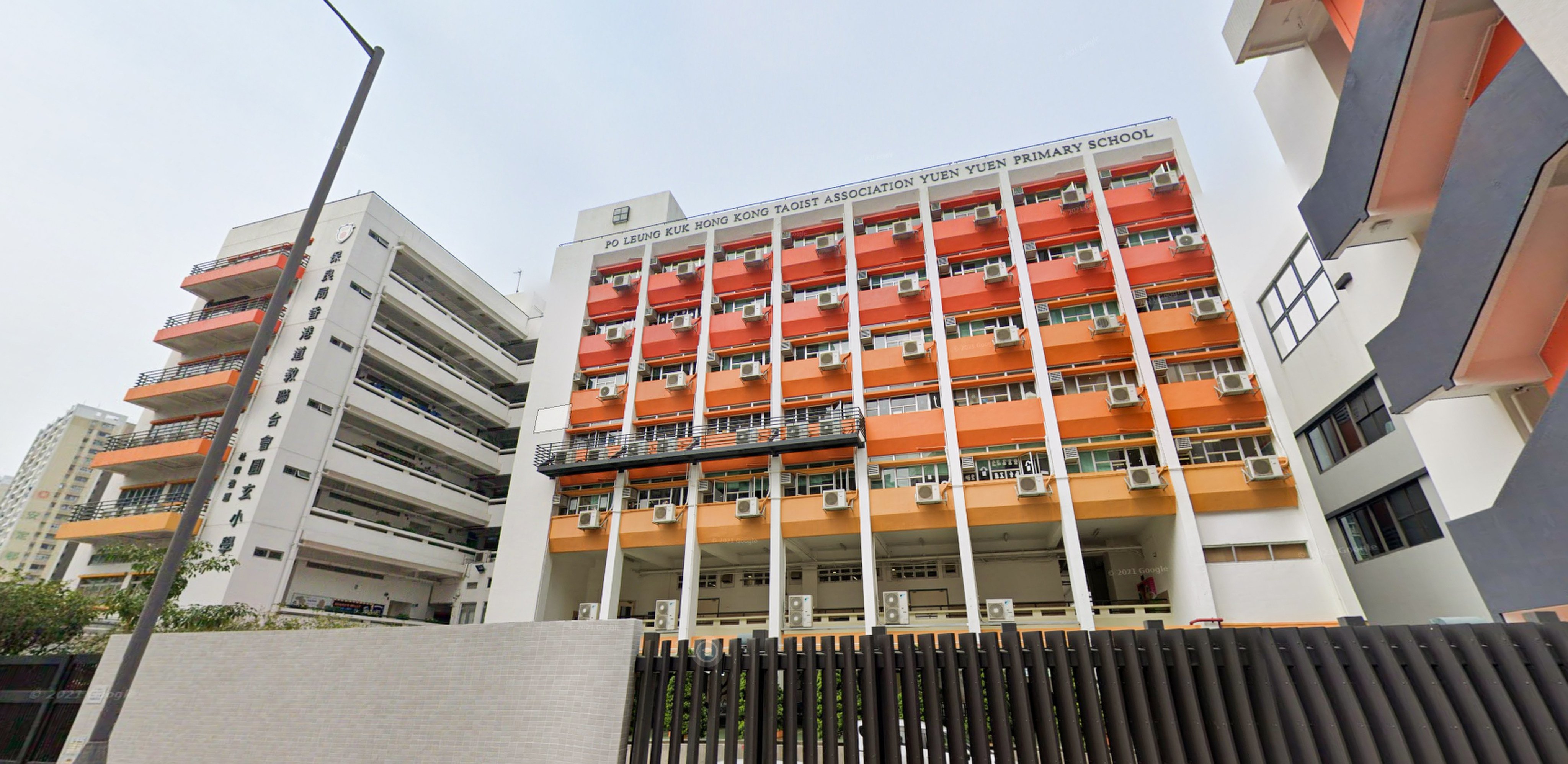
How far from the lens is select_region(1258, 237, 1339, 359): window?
63.2ft

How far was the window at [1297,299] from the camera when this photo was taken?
19.3 metres

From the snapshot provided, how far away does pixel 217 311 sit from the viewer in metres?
31.8

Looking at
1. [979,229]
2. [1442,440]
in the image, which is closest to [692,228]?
[979,229]

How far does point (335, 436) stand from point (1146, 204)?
36.2 metres

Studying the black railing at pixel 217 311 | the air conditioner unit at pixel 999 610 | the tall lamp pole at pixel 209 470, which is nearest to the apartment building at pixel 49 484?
the black railing at pixel 217 311

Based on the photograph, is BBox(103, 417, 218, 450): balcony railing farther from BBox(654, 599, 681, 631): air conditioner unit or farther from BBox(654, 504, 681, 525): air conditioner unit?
BBox(654, 599, 681, 631): air conditioner unit

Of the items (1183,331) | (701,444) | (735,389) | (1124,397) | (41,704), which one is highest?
(1183,331)

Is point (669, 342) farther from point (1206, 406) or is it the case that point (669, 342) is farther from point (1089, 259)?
point (1206, 406)

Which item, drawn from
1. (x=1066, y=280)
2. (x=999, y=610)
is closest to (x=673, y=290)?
(x=1066, y=280)

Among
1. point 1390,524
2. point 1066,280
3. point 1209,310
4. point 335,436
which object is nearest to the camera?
point 1390,524

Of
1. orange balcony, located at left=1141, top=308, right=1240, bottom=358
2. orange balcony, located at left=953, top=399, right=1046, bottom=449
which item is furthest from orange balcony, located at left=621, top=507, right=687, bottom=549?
orange balcony, located at left=1141, top=308, right=1240, bottom=358

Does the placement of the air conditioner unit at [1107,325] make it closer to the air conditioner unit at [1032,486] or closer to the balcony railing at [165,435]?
the air conditioner unit at [1032,486]

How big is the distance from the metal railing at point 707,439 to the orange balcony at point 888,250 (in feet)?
23.6

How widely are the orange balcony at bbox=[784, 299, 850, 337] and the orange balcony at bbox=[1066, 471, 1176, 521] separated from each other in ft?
36.3
